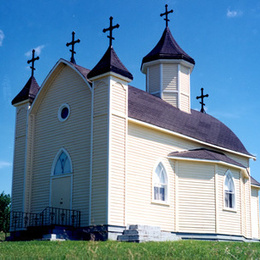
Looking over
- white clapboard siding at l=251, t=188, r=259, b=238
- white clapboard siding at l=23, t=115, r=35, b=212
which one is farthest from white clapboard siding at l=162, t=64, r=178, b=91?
white clapboard siding at l=251, t=188, r=259, b=238

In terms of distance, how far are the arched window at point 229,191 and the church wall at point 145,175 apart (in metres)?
3.04

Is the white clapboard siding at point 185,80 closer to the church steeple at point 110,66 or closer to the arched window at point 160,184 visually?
the arched window at point 160,184

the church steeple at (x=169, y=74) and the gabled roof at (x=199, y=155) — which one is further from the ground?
the church steeple at (x=169, y=74)

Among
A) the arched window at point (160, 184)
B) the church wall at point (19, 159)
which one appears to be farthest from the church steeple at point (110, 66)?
the church wall at point (19, 159)

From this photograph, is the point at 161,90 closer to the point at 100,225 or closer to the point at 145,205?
the point at 145,205

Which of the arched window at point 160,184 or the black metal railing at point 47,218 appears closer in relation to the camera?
the black metal railing at point 47,218

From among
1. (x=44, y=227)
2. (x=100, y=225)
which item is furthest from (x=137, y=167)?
(x=44, y=227)

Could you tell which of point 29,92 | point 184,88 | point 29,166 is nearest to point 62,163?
point 29,166

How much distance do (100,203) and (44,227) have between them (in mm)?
2475

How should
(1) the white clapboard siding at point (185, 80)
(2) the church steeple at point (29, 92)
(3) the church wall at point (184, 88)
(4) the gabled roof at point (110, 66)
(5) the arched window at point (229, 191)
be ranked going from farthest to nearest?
1. (1) the white clapboard siding at point (185, 80)
2. (3) the church wall at point (184, 88)
3. (5) the arched window at point (229, 191)
4. (2) the church steeple at point (29, 92)
5. (4) the gabled roof at point (110, 66)

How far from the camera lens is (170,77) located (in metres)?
26.0

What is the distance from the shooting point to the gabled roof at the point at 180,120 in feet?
65.5

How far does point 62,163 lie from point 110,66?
4669 millimetres

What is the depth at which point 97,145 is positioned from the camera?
1748 cm
